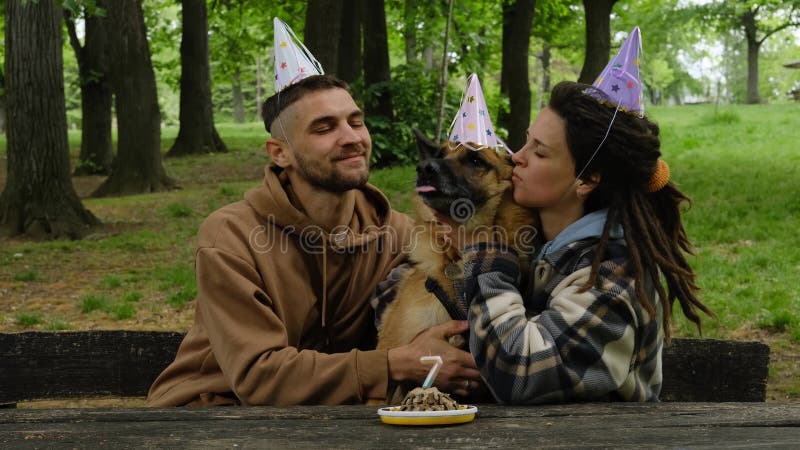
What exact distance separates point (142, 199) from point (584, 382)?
13.2m

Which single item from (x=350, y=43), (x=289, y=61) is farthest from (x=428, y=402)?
(x=350, y=43)

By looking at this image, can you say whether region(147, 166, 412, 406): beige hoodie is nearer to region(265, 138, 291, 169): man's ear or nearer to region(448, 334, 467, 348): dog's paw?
region(265, 138, 291, 169): man's ear

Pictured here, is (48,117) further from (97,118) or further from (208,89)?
(208,89)

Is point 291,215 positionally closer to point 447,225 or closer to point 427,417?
point 447,225

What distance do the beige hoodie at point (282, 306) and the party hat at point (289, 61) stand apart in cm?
40

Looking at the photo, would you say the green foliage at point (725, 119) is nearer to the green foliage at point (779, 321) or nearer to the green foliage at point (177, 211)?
the green foliage at point (177, 211)

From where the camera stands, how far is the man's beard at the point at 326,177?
364 cm

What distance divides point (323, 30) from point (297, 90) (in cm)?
868

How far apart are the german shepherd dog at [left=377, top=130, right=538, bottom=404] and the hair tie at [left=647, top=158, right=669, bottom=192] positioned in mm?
437

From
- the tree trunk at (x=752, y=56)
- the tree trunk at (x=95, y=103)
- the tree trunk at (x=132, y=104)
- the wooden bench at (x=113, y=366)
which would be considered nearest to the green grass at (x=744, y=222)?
the wooden bench at (x=113, y=366)

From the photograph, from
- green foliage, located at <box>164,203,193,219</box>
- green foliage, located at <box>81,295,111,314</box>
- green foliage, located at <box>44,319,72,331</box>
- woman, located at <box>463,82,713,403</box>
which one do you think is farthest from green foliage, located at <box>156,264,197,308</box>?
woman, located at <box>463,82,713,403</box>

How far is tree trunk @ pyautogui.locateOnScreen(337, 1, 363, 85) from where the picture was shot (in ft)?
58.9

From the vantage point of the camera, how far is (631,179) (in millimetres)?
2893

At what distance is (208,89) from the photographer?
896 inches
